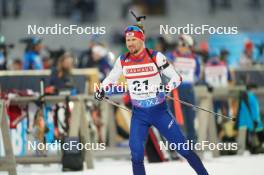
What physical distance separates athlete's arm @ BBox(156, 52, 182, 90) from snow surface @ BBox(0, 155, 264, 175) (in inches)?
93.5

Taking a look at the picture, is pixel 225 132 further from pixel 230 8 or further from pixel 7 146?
pixel 230 8

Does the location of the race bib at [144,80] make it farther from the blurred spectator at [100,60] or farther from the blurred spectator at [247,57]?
Answer: the blurred spectator at [247,57]

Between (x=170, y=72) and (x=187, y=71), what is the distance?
15.4ft

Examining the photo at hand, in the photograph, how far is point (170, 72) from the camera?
11320 millimetres

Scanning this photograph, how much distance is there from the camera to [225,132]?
18234 mm

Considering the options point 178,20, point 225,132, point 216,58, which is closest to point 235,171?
point 225,132

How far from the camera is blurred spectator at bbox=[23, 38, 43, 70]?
17.3 m

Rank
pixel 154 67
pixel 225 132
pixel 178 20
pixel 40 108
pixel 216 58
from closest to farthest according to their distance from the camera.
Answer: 1. pixel 154 67
2. pixel 40 108
3. pixel 225 132
4. pixel 216 58
5. pixel 178 20

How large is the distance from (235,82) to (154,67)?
359 inches

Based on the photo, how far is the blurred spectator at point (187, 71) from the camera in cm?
1594

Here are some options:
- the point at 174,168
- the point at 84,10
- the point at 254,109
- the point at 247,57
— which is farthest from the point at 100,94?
the point at 84,10

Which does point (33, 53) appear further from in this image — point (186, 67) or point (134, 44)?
point (134, 44)

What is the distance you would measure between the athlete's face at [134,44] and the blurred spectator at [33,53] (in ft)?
19.8

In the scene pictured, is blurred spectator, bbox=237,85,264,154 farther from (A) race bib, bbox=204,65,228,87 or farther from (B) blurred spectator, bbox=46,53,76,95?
(B) blurred spectator, bbox=46,53,76,95
